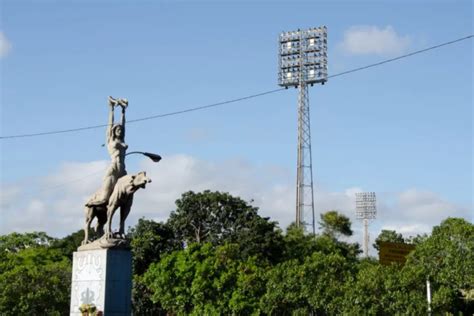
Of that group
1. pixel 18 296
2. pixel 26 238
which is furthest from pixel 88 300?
pixel 26 238

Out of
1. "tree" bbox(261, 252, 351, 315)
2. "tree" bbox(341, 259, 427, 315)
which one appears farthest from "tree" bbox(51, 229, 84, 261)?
"tree" bbox(341, 259, 427, 315)

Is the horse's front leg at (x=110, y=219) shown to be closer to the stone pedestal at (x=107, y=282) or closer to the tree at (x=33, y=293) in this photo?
the stone pedestal at (x=107, y=282)

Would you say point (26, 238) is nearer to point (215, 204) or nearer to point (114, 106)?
point (215, 204)

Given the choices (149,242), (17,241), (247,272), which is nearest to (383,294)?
(247,272)

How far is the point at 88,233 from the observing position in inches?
763

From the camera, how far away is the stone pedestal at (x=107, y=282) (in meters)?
17.9

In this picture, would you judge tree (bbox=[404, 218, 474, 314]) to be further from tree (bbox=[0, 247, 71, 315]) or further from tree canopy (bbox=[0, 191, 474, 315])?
tree (bbox=[0, 247, 71, 315])

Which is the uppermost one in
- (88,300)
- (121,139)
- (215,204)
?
(215,204)

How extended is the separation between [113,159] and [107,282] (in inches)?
122

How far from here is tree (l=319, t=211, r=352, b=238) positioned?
6378 cm

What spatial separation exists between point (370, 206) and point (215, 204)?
29.3 m

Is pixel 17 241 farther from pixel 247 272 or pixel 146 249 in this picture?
pixel 247 272

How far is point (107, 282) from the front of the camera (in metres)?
17.9

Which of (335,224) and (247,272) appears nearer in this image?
(247,272)
